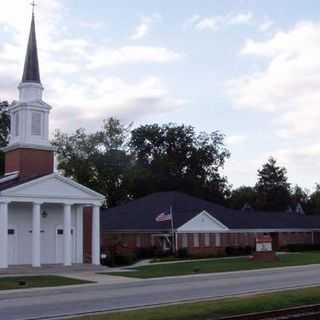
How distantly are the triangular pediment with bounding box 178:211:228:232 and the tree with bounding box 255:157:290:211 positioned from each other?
5304cm

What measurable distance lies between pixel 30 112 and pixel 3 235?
8982 millimetres

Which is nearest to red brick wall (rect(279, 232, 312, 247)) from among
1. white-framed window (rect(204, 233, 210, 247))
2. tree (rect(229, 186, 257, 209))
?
white-framed window (rect(204, 233, 210, 247))

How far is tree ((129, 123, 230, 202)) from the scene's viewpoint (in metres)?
92.2

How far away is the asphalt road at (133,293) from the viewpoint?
19.5 meters

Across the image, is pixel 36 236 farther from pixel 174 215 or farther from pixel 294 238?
pixel 294 238

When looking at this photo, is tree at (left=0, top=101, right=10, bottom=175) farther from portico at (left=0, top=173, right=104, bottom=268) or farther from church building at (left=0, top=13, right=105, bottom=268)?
portico at (left=0, top=173, right=104, bottom=268)

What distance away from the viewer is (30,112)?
43.8m

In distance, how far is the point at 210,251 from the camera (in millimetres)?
59375

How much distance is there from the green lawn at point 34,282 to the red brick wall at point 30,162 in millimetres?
11008

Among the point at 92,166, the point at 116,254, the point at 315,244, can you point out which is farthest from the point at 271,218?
the point at 116,254

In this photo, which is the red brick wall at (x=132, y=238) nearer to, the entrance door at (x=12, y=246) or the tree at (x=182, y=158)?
the entrance door at (x=12, y=246)

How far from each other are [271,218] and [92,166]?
69.3 ft

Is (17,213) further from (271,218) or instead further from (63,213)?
(271,218)

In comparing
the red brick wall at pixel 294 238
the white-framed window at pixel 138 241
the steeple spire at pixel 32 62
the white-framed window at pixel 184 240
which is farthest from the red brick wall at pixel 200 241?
the steeple spire at pixel 32 62
